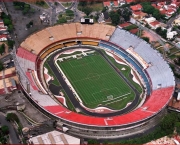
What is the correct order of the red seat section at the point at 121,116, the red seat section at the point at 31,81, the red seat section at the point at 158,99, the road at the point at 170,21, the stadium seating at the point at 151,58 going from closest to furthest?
the red seat section at the point at 121,116, the red seat section at the point at 158,99, the red seat section at the point at 31,81, the stadium seating at the point at 151,58, the road at the point at 170,21

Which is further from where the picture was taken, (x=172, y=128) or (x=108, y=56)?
(x=108, y=56)

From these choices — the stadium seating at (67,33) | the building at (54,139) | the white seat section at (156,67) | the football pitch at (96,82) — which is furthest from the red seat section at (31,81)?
the white seat section at (156,67)

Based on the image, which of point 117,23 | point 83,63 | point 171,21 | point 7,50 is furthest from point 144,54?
point 7,50

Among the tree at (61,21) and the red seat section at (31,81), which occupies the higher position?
the tree at (61,21)

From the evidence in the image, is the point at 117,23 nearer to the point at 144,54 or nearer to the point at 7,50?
the point at 144,54

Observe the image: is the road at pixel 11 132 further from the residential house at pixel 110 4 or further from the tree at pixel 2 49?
the residential house at pixel 110 4

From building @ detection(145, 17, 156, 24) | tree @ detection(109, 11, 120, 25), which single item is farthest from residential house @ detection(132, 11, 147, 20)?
tree @ detection(109, 11, 120, 25)

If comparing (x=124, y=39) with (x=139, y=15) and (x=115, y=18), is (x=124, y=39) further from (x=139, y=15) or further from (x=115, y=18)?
(x=139, y=15)

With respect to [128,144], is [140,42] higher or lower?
higher
